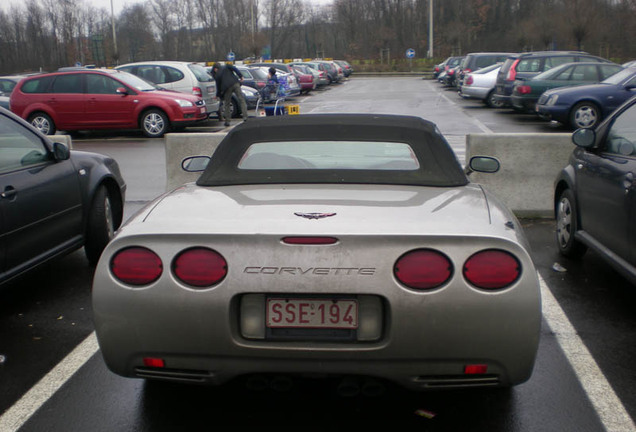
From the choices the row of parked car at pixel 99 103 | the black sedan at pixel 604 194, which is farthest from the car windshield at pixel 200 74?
the black sedan at pixel 604 194

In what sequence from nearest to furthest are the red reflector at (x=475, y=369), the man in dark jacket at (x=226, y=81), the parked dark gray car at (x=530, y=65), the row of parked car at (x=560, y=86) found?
the red reflector at (x=475, y=369) < the row of parked car at (x=560, y=86) < the man in dark jacket at (x=226, y=81) < the parked dark gray car at (x=530, y=65)

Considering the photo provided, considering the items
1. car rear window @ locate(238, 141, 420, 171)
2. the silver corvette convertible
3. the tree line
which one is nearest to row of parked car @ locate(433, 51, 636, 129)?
car rear window @ locate(238, 141, 420, 171)

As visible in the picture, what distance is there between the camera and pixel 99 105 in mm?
17375

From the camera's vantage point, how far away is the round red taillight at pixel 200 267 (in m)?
2.87

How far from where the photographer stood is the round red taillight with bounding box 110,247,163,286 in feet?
9.62

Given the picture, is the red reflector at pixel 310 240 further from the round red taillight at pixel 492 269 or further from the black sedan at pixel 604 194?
the black sedan at pixel 604 194

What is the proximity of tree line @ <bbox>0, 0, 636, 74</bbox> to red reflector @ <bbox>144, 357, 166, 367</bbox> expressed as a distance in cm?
4847

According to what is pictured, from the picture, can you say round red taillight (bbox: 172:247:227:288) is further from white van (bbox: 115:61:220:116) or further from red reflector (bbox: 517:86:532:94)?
red reflector (bbox: 517:86:532:94)

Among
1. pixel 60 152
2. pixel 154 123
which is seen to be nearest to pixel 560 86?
pixel 154 123

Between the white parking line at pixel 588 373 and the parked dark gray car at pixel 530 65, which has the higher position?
the parked dark gray car at pixel 530 65

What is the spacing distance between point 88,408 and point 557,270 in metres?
4.00

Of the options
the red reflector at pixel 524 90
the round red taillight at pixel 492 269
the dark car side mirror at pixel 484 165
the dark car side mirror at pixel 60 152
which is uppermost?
the dark car side mirror at pixel 60 152

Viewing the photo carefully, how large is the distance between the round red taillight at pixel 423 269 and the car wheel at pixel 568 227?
3.47 meters

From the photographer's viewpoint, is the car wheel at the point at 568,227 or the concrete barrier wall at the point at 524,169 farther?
the concrete barrier wall at the point at 524,169
